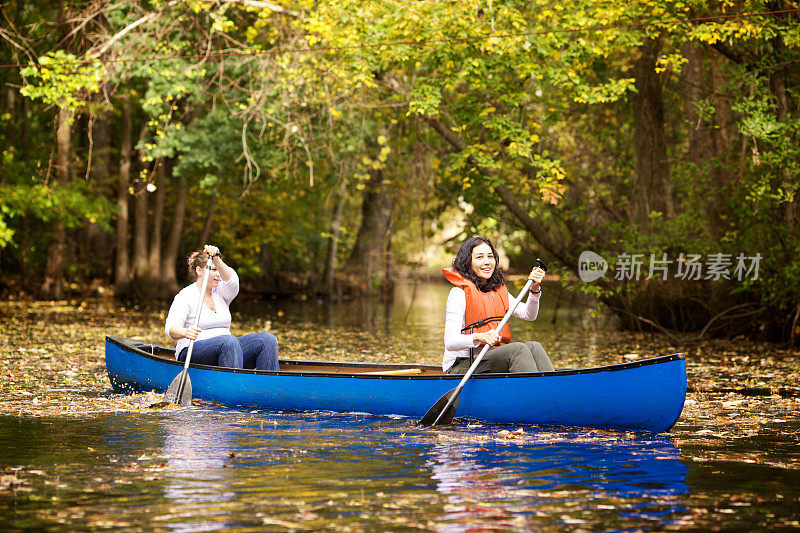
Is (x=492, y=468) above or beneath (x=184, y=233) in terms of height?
beneath

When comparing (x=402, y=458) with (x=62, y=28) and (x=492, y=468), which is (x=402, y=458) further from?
(x=62, y=28)

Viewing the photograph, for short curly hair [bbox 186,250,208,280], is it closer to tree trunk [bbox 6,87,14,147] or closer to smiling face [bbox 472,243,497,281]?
smiling face [bbox 472,243,497,281]

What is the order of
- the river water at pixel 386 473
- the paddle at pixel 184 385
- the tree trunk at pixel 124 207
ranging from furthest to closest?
1. the tree trunk at pixel 124 207
2. the paddle at pixel 184 385
3. the river water at pixel 386 473

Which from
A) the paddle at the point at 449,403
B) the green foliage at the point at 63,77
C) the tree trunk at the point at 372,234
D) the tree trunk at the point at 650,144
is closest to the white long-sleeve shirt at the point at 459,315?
the paddle at the point at 449,403

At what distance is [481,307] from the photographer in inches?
302

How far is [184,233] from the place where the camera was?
29.7m

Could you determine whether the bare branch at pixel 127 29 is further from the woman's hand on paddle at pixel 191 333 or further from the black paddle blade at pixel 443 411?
the black paddle blade at pixel 443 411

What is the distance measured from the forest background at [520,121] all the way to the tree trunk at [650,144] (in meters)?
0.03

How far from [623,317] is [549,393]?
10.4 meters

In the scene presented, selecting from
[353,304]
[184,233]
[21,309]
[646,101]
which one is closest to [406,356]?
[646,101]

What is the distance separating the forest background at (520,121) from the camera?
13.9 m

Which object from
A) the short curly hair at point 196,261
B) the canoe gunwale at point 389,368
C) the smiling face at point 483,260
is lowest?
the canoe gunwale at point 389,368

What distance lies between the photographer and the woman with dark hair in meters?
7.61

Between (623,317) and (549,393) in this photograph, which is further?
(623,317)
